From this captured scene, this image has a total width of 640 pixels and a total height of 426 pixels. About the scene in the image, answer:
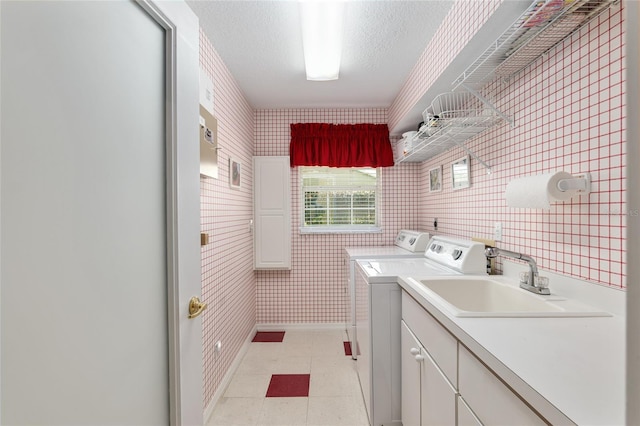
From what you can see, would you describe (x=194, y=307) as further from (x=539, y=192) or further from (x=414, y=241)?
(x=414, y=241)

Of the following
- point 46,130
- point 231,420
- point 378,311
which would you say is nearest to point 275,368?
point 231,420

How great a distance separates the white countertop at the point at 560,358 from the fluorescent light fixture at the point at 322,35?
157 cm

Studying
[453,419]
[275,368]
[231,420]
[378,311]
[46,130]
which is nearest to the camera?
[46,130]

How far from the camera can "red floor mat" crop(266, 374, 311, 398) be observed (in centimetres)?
197

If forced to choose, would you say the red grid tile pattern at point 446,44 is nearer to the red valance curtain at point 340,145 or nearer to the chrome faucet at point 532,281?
the red valance curtain at point 340,145

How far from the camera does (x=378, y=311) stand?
1.59 m

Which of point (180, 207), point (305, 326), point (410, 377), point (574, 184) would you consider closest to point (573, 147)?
point (574, 184)

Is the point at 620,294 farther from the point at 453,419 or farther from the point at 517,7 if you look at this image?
the point at 517,7

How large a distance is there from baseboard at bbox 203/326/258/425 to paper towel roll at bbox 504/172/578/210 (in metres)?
2.09

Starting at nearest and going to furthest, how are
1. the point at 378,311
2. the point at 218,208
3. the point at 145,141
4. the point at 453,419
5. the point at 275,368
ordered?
the point at 145,141 → the point at 453,419 → the point at 378,311 → the point at 218,208 → the point at 275,368

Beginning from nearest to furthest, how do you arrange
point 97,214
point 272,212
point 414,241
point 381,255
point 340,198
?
point 97,214 → point 381,255 → point 414,241 → point 272,212 → point 340,198

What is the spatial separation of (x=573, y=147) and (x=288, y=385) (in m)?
2.22

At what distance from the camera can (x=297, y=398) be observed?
6.31 feet

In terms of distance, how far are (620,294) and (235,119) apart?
255 centimetres
